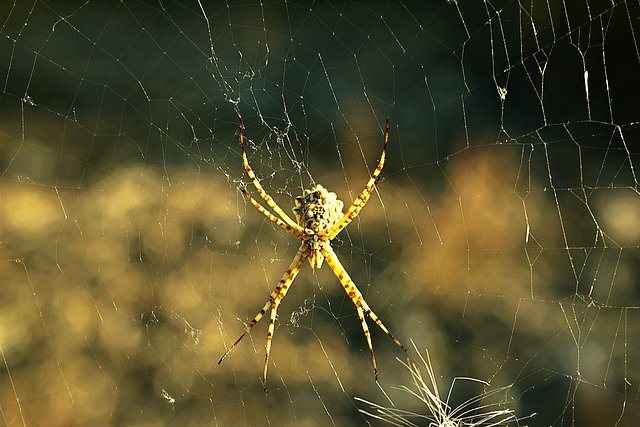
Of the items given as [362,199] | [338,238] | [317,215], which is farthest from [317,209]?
[338,238]

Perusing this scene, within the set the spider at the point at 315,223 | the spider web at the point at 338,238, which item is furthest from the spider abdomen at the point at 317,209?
the spider web at the point at 338,238

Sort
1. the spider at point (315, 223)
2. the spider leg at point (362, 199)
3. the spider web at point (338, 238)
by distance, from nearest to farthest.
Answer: the spider leg at point (362, 199) < the spider at point (315, 223) < the spider web at point (338, 238)

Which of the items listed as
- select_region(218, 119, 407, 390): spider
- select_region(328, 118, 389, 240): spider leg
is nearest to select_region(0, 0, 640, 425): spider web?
select_region(218, 119, 407, 390): spider

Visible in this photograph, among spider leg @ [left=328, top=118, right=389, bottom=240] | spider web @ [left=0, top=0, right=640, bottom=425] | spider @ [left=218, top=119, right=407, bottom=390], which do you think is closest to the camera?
spider leg @ [left=328, top=118, right=389, bottom=240]

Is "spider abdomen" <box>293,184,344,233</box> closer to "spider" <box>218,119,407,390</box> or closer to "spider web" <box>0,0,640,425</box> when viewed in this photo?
"spider" <box>218,119,407,390</box>

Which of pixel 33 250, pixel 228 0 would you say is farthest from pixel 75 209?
pixel 228 0

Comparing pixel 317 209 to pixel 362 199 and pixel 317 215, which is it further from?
pixel 362 199

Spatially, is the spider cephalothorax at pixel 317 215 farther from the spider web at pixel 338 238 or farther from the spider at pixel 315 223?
the spider web at pixel 338 238
